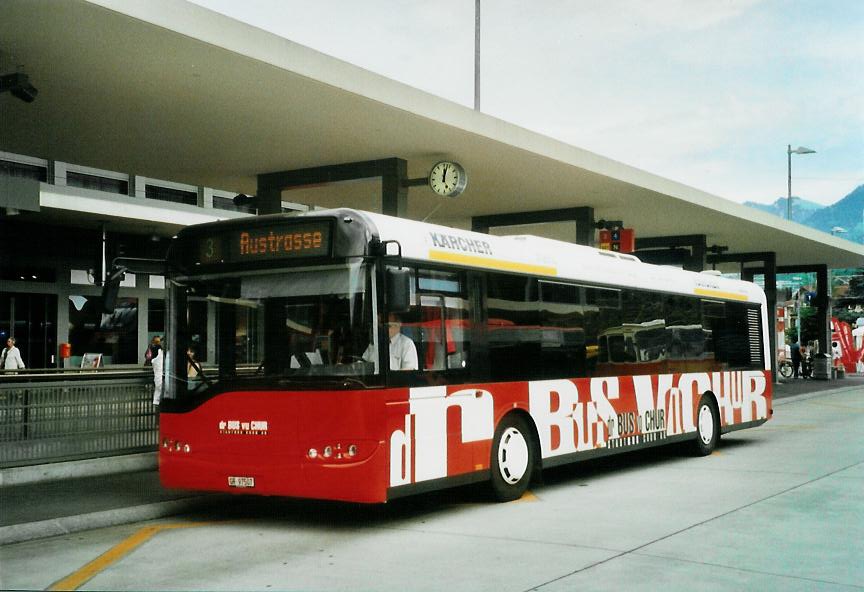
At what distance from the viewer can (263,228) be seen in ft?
31.1

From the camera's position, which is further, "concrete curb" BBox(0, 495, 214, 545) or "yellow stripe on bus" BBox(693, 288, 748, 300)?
"yellow stripe on bus" BBox(693, 288, 748, 300)

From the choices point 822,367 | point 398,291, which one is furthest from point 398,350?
point 822,367

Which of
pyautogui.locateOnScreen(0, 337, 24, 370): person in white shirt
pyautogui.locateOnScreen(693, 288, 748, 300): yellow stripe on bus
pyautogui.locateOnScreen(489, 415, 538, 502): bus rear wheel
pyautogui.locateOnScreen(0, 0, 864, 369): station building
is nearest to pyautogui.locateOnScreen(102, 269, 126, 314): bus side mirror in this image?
pyautogui.locateOnScreen(0, 0, 864, 369): station building

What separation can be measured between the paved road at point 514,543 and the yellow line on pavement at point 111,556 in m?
0.02

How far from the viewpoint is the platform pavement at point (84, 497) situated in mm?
8953

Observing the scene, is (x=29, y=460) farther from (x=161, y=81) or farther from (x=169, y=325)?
(x=161, y=81)

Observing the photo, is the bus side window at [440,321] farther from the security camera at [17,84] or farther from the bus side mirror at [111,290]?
the security camera at [17,84]

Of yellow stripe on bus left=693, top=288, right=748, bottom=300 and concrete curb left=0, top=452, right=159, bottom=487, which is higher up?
yellow stripe on bus left=693, top=288, right=748, bottom=300

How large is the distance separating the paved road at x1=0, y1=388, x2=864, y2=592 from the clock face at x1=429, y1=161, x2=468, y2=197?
6.03 metres

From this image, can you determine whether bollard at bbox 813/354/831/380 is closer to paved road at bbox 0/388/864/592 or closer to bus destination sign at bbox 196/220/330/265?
paved road at bbox 0/388/864/592

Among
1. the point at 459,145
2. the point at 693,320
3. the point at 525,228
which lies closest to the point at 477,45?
the point at 525,228

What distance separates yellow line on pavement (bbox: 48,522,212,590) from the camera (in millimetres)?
6906

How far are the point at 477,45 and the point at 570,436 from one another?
1431cm

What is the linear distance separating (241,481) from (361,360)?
164cm
